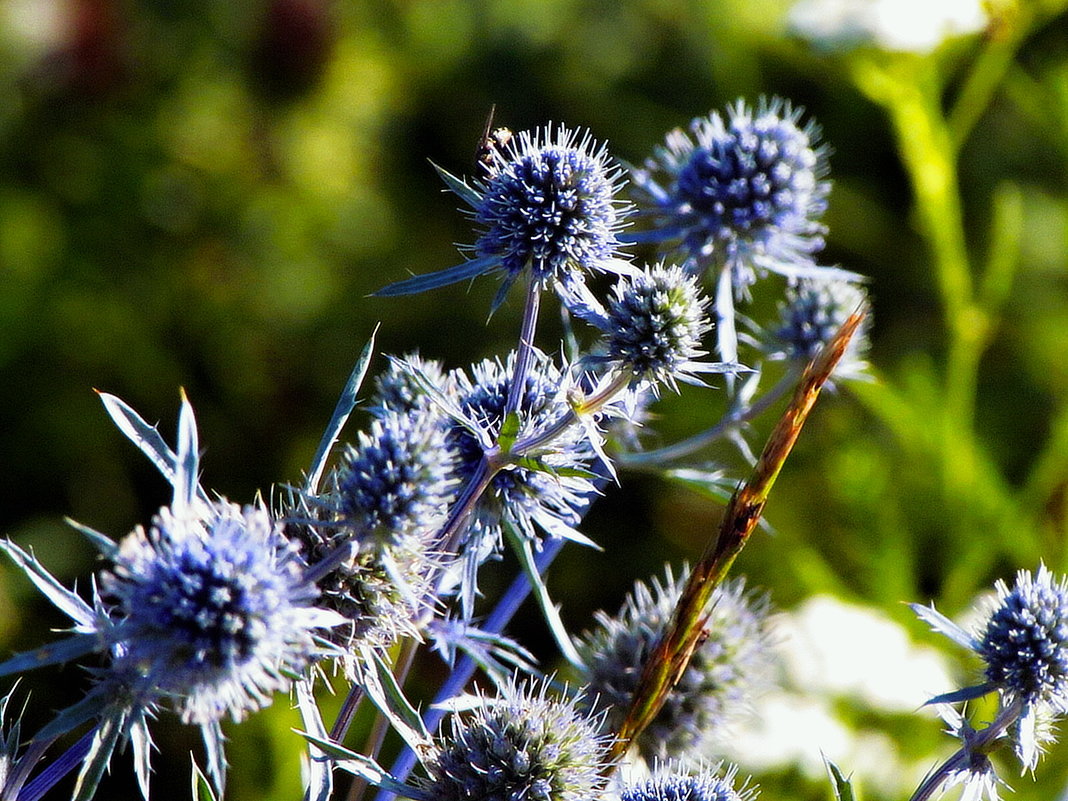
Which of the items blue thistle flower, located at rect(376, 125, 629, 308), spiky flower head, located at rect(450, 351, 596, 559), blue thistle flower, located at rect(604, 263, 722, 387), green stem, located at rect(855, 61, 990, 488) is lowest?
spiky flower head, located at rect(450, 351, 596, 559)

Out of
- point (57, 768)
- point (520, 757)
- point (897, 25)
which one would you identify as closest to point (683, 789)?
point (520, 757)

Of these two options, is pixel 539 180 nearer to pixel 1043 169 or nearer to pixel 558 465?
pixel 558 465

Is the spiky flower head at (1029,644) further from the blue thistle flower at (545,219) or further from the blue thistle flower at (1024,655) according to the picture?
the blue thistle flower at (545,219)

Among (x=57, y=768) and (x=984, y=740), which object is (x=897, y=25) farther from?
(x=57, y=768)

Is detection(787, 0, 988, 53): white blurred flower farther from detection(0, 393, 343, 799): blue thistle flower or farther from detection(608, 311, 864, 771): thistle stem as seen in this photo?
detection(0, 393, 343, 799): blue thistle flower

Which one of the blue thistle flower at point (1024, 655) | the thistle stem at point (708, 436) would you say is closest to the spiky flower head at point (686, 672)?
the thistle stem at point (708, 436)

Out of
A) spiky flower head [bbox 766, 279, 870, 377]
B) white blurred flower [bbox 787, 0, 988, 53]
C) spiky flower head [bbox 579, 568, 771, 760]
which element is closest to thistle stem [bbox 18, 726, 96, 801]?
spiky flower head [bbox 579, 568, 771, 760]

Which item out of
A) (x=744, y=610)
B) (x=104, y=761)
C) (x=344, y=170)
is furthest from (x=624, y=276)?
(x=344, y=170)
